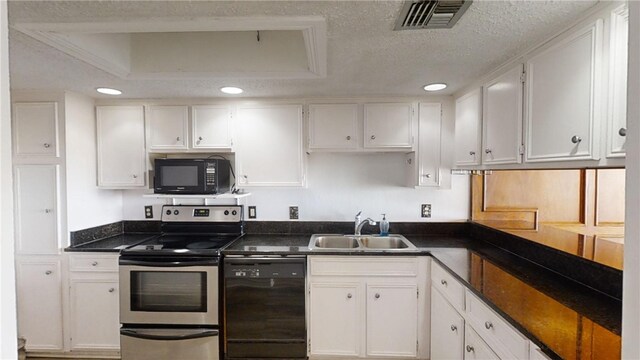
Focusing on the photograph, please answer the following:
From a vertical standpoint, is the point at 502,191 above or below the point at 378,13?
below

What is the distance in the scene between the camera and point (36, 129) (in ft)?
7.59

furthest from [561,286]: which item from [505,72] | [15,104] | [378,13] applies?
[15,104]

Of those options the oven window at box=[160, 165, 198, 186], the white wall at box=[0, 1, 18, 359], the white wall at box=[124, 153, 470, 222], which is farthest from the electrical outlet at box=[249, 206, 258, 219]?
the white wall at box=[0, 1, 18, 359]

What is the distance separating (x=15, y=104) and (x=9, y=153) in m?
2.58

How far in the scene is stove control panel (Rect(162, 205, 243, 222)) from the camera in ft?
8.94

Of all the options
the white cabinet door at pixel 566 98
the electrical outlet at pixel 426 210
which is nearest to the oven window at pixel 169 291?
the electrical outlet at pixel 426 210

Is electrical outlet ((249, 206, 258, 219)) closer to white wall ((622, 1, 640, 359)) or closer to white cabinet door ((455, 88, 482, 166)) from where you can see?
white cabinet door ((455, 88, 482, 166))

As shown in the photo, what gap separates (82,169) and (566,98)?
3293 mm

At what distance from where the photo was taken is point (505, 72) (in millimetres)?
1783

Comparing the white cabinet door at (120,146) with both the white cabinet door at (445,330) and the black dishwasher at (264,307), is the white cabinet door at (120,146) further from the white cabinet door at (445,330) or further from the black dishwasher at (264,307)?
the white cabinet door at (445,330)

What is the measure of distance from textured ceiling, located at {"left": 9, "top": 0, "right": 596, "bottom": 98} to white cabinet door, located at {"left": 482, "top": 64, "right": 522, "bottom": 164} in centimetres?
13

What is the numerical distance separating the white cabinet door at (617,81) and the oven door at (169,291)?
2.28m

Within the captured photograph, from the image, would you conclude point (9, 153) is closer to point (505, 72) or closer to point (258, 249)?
point (258, 249)

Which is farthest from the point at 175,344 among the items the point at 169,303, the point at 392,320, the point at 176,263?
the point at 392,320
